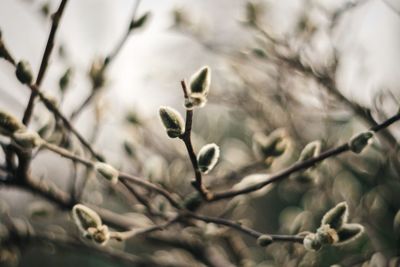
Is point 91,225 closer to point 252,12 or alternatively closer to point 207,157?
point 207,157

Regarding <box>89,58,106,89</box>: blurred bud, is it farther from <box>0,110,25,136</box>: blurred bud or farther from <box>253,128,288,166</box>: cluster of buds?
<box>253,128,288,166</box>: cluster of buds

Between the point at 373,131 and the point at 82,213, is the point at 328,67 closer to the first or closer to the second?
the point at 373,131

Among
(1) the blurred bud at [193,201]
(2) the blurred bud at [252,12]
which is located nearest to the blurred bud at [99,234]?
(1) the blurred bud at [193,201]

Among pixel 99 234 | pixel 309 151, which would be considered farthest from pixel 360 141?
pixel 99 234

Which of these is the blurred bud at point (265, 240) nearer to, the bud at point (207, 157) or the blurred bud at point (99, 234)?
the bud at point (207, 157)

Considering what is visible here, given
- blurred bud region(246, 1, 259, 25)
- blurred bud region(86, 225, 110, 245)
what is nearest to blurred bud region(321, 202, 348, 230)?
blurred bud region(86, 225, 110, 245)

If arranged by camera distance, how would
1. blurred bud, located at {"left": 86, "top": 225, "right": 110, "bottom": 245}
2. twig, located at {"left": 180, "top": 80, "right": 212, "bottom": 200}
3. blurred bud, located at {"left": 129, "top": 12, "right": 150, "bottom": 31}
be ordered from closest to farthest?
twig, located at {"left": 180, "top": 80, "right": 212, "bottom": 200}
blurred bud, located at {"left": 86, "top": 225, "right": 110, "bottom": 245}
blurred bud, located at {"left": 129, "top": 12, "right": 150, "bottom": 31}
